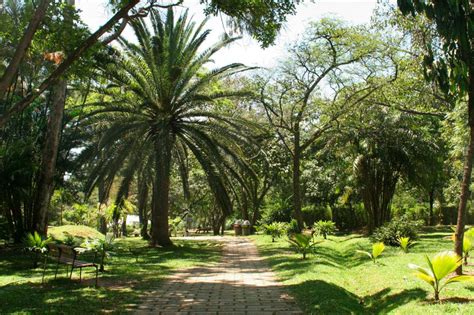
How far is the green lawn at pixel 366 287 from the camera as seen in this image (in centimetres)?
700

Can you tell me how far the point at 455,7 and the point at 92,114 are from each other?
13.0 meters

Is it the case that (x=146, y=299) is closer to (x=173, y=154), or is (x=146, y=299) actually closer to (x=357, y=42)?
(x=173, y=154)

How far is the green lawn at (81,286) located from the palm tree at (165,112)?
10.5 ft

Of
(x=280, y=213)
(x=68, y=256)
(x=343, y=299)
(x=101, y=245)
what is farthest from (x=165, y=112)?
(x=280, y=213)

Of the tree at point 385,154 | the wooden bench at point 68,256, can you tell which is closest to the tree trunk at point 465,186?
the wooden bench at point 68,256

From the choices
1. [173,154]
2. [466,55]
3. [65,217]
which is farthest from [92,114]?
[65,217]

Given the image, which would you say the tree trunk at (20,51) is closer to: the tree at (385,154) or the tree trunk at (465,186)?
the tree trunk at (465,186)

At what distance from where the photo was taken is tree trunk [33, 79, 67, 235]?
15500mm

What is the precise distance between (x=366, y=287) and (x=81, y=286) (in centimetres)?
587

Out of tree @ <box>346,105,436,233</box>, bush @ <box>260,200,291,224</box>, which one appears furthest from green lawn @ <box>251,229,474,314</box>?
bush @ <box>260,200,291,224</box>

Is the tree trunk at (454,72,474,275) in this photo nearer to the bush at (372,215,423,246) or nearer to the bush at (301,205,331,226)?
the bush at (372,215,423,246)

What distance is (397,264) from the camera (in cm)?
1183

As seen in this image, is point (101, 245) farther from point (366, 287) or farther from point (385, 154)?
point (385, 154)

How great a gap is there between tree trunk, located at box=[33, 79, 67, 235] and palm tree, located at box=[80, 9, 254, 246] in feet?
4.49
